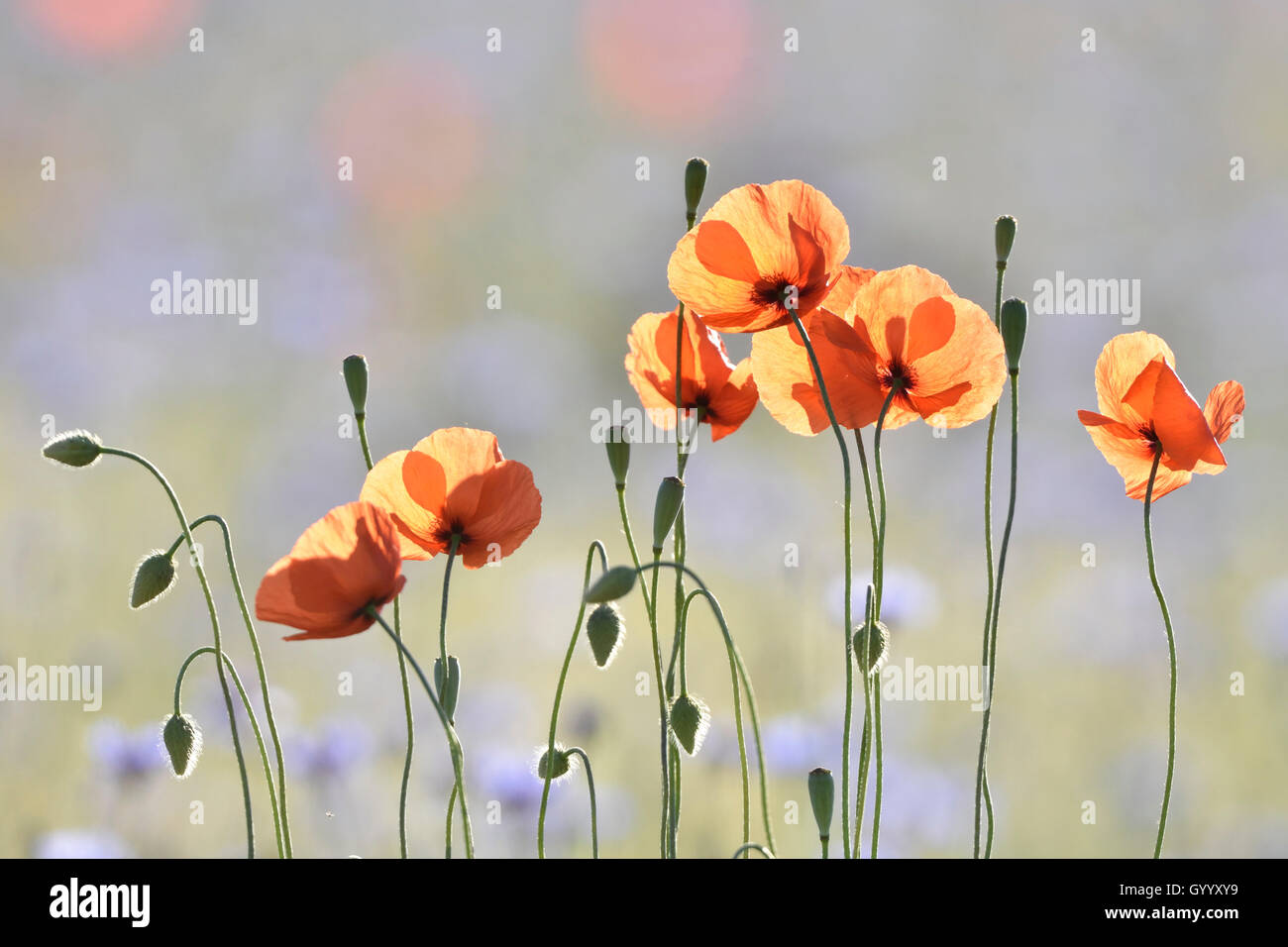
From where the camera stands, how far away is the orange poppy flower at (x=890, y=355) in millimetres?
568

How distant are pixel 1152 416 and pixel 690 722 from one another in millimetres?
262

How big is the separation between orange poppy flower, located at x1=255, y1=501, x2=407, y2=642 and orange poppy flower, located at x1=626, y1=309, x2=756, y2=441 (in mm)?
205

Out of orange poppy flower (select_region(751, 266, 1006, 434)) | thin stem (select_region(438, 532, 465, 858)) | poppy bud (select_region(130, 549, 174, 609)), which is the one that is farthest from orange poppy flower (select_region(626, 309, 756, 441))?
poppy bud (select_region(130, 549, 174, 609))

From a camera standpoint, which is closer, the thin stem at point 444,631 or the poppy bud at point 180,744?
the thin stem at point 444,631

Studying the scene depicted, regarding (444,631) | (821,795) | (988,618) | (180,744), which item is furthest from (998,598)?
(180,744)

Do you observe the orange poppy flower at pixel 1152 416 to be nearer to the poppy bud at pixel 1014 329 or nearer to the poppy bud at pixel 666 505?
the poppy bud at pixel 1014 329

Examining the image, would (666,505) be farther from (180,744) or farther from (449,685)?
(180,744)

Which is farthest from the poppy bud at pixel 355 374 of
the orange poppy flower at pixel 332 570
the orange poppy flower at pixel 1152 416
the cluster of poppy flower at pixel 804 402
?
the orange poppy flower at pixel 1152 416

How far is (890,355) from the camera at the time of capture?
1.91 feet

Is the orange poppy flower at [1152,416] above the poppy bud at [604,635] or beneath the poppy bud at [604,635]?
above

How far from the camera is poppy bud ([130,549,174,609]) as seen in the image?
586 millimetres

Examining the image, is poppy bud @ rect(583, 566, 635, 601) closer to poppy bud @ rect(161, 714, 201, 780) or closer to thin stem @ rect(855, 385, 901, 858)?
thin stem @ rect(855, 385, 901, 858)

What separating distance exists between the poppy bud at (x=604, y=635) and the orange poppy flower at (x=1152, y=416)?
246mm
